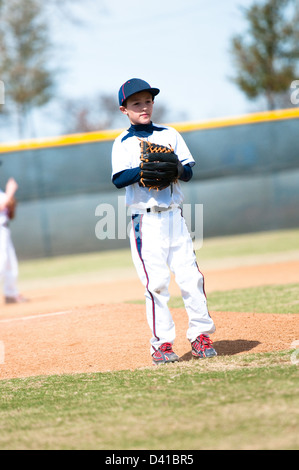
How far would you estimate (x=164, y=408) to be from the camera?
295cm

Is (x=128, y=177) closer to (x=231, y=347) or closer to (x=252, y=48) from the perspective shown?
(x=231, y=347)

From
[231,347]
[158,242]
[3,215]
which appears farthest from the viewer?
[3,215]

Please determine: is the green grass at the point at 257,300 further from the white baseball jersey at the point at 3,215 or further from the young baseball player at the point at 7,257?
the white baseball jersey at the point at 3,215

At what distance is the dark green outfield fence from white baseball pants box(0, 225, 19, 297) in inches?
247

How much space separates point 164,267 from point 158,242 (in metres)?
0.16

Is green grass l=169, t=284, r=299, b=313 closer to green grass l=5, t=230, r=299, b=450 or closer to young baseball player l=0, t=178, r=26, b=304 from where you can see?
green grass l=5, t=230, r=299, b=450

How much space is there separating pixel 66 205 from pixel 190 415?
42.2ft

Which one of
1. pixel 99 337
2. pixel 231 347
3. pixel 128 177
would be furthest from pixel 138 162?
pixel 99 337

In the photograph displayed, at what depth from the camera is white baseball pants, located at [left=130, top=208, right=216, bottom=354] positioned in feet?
13.0

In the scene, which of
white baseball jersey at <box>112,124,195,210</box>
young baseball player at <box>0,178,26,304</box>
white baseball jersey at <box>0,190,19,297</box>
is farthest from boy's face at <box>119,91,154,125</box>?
white baseball jersey at <box>0,190,19,297</box>

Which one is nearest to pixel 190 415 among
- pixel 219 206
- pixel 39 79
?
pixel 219 206

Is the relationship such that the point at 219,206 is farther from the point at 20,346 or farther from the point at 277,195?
the point at 20,346

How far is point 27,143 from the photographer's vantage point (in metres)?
15.4

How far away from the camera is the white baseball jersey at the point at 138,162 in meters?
4.02
